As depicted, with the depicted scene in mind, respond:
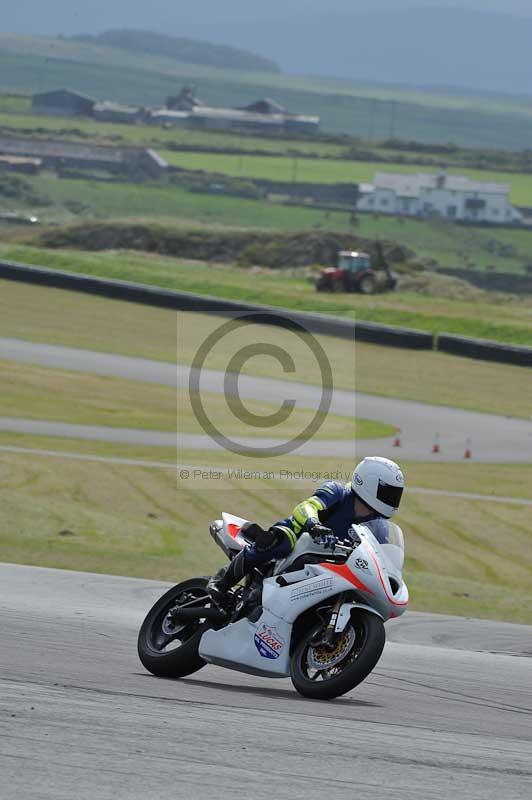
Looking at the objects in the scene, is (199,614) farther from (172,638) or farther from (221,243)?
(221,243)

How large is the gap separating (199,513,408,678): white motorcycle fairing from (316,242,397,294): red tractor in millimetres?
47872

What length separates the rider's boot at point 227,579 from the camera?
27.6 ft

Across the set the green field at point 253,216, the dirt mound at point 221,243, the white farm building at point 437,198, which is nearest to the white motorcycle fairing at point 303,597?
the dirt mound at point 221,243

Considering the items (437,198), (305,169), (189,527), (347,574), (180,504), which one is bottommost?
(437,198)

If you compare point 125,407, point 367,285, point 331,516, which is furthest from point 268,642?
point 367,285

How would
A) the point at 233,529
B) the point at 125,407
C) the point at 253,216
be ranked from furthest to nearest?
the point at 253,216 < the point at 125,407 < the point at 233,529

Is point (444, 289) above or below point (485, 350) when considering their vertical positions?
below

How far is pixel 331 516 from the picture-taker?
8281 millimetres

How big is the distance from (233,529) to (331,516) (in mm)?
776

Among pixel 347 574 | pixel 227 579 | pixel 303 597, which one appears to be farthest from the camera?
pixel 227 579

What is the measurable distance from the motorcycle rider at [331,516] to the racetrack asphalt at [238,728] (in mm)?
734

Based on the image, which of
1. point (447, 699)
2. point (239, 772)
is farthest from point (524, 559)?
point (239, 772)

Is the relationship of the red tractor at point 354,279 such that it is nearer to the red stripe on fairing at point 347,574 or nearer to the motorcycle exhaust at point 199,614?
the motorcycle exhaust at point 199,614

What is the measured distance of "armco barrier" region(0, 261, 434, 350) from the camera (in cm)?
4197
